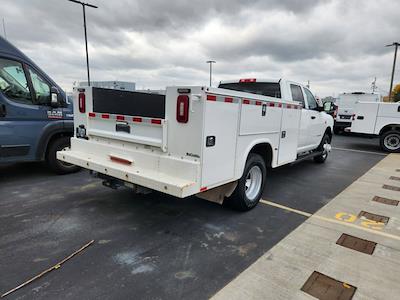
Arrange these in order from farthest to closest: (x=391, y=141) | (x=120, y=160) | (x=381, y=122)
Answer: (x=391, y=141), (x=381, y=122), (x=120, y=160)

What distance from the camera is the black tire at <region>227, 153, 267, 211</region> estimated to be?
12.8ft

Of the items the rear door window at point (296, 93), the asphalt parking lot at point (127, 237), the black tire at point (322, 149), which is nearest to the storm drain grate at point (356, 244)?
the asphalt parking lot at point (127, 237)

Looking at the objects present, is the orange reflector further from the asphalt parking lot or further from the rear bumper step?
the asphalt parking lot

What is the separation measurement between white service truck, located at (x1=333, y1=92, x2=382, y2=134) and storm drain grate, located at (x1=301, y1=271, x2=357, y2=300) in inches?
605

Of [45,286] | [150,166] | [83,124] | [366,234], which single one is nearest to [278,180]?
[366,234]

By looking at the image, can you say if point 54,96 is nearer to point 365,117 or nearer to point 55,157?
point 55,157

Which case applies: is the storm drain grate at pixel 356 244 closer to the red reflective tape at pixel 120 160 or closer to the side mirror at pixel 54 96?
the red reflective tape at pixel 120 160

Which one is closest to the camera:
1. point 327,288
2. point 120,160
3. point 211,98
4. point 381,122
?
point 327,288

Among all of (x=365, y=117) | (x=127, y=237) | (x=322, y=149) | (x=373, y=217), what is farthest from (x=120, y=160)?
(x=365, y=117)

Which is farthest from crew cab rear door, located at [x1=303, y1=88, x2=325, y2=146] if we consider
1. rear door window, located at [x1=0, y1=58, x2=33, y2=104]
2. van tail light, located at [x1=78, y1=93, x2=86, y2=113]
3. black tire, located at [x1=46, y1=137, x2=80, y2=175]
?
rear door window, located at [x1=0, y1=58, x2=33, y2=104]

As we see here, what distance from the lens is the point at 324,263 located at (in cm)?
297

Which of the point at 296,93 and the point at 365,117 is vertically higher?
the point at 296,93

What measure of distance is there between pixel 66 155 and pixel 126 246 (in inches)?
68.8

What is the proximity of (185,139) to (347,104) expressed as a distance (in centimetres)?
1587
